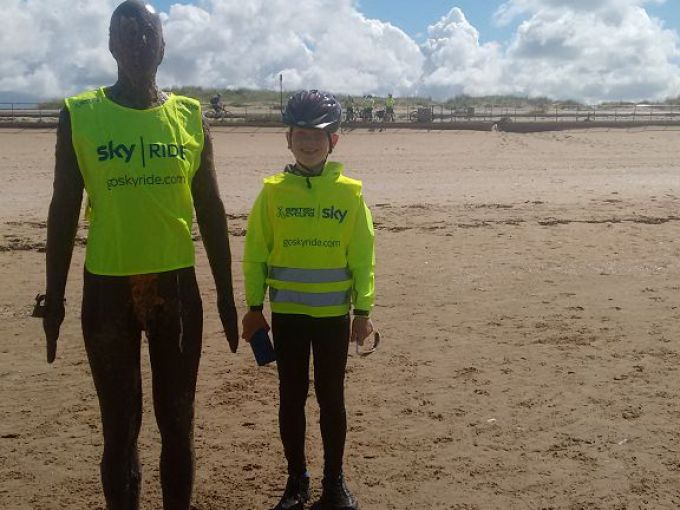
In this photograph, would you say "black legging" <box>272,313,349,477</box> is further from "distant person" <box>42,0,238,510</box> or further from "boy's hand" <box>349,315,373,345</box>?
"distant person" <box>42,0,238,510</box>

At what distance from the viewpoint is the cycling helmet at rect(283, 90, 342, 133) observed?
3.21 metres

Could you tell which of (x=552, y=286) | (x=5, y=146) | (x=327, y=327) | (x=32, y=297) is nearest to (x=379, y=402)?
(x=327, y=327)

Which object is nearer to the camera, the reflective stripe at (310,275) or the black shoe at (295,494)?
the reflective stripe at (310,275)

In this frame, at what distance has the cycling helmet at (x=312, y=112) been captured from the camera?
321cm

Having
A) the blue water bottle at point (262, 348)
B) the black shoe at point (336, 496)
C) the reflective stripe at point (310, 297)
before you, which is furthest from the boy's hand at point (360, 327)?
the black shoe at point (336, 496)

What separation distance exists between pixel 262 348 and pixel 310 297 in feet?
1.10

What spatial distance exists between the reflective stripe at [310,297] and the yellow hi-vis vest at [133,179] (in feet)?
2.15

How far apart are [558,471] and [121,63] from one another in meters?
2.88

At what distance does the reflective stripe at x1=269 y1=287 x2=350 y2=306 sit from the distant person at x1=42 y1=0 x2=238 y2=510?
510 millimetres

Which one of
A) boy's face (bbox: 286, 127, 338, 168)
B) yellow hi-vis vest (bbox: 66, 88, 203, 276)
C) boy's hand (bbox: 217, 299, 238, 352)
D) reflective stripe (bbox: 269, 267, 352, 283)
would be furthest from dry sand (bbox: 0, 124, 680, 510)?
boy's face (bbox: 286, 127, 338, 168)

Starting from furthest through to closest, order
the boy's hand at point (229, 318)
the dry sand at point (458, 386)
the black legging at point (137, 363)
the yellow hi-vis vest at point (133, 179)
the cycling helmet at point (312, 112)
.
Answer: the dry sand at point (458, 386), the cycling helmet at point (312, 112), the boy's hand at point (229, 318), the black legging at point (137, 363), the yellow hi-vis vest at point (133, 179)

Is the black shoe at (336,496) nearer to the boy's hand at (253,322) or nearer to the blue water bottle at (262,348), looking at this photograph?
the blue water bottle at (262,348)

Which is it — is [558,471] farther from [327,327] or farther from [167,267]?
[167,267]

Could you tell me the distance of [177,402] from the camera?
2867 millimetres
